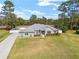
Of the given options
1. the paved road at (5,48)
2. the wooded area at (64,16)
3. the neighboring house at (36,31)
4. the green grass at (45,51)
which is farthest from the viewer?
the wooded area at (64,16)

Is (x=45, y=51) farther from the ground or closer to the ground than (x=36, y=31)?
closer to the ground

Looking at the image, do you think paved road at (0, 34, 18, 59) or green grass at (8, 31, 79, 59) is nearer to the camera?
paved road at (0, 34, 18, 59)

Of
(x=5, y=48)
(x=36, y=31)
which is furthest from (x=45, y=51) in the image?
(x=36, y=31)

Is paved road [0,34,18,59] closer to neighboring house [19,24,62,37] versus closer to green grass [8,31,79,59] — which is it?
green grass [8,31,79,59]

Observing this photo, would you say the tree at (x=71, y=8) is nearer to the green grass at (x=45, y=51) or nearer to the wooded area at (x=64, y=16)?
the wooded area at (x=64, y=16)

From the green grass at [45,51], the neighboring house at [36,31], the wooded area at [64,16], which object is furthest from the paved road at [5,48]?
the wooded area at [64,16]

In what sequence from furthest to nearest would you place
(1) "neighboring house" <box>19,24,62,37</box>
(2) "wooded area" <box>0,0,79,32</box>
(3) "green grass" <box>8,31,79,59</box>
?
(2) "wooded area" <box>0,0,79,32</box> → (1) "neighboring house" <box>19,24,62,37</box> → (3) "green grass" <box>8,31,79,59</box>

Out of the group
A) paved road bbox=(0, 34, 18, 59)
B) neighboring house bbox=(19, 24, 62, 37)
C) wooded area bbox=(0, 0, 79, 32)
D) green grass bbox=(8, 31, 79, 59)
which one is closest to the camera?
paved road bbox=(0, 34, 18, 59)

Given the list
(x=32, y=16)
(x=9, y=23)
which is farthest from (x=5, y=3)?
(x=32, y=16)

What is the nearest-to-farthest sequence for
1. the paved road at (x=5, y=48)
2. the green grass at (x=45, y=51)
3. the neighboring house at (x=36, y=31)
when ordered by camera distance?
1. the paved road at (x=5, y=48)
2. the green grass at (x=45, y=51)
3. the neighboring house at (x=36, y=31)

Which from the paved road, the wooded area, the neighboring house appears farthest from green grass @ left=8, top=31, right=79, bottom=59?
the wooded area

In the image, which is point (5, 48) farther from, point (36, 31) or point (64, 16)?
point (64, 16)
